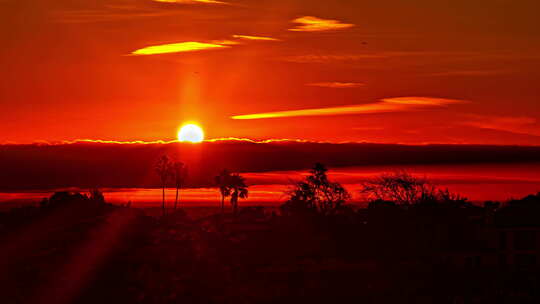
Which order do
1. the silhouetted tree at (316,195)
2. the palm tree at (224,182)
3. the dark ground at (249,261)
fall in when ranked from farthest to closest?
the palm tree at (224,182) → the silhouetted tree at (316,195) → the dark ground at (249,261)

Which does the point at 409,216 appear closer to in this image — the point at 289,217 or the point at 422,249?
the point at 422,249

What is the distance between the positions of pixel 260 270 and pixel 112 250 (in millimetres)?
11654

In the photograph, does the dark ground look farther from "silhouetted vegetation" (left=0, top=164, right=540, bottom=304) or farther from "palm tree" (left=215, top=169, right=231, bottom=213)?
"palm tree" (left=215, top=169, right=231, bottom=213)

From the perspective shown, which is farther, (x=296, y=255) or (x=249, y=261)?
(x=296, y=255)

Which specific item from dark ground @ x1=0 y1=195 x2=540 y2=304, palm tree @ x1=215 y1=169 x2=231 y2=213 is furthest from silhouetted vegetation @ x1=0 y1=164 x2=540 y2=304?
palm tree @ x1=215 y1=169 x2=231 y2=213

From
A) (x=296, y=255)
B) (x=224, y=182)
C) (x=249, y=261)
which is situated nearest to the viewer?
(x=249, y=261)

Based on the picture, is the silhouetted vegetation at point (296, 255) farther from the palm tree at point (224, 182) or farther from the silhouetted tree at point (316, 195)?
the palm tree at point (224, 182)

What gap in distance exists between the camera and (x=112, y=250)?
51.8 m

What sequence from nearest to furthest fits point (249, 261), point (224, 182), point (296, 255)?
point (249, 261) → point (296, 255) → point (224, 182)

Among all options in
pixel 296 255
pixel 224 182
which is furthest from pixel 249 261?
pixel 224 182

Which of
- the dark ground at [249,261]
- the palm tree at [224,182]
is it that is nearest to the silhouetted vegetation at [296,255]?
the dark ground at [249,261]

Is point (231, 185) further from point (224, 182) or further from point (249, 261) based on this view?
point (249, 261)

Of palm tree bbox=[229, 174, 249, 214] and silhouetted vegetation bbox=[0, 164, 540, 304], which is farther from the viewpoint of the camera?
palm tree bbox=[229, 174, 249, 214]

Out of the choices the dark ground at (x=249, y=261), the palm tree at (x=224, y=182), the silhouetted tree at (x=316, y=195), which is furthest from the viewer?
the palm tree at (x=224, y=182)
